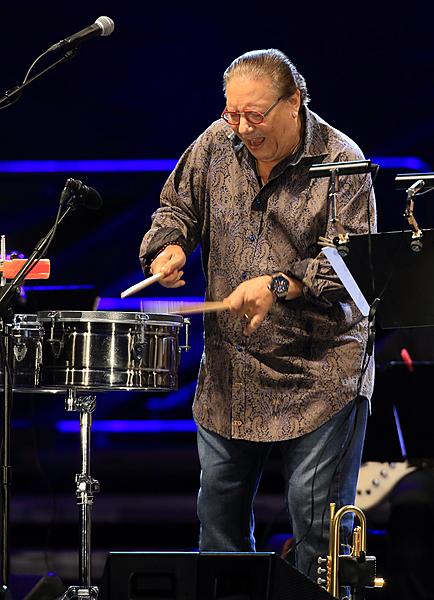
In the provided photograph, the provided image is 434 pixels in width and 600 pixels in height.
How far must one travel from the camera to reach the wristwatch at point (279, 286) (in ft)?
9.41

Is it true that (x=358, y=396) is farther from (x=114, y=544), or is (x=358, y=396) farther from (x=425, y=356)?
(x=114, y=544)

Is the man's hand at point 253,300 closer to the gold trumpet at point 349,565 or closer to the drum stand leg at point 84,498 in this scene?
the gold trumpet at point 349,565

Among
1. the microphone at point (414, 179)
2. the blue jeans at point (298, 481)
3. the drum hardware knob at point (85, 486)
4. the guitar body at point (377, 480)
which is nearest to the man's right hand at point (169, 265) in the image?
the blue jeans at point (298, 481)

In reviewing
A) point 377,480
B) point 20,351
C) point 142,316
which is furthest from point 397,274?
point 377,480

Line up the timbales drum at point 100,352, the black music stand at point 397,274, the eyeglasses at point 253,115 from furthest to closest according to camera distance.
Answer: the timbales drum at point 100,352 < the eyeglasses at point 253,115 < the black music stand at point 397,274

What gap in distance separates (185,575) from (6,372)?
84 centimetres

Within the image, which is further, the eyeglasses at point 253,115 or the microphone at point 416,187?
the eyeglasses at point 253,115

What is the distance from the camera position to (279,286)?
9.45 feet

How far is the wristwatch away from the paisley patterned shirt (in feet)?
0.20

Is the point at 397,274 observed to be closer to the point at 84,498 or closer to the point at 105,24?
the point at 105,24

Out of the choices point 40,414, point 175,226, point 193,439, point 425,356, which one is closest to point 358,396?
point 175,226

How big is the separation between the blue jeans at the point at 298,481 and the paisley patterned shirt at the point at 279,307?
47mm

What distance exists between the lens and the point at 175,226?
10.3ft

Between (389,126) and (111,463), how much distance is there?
1991 millimetres
